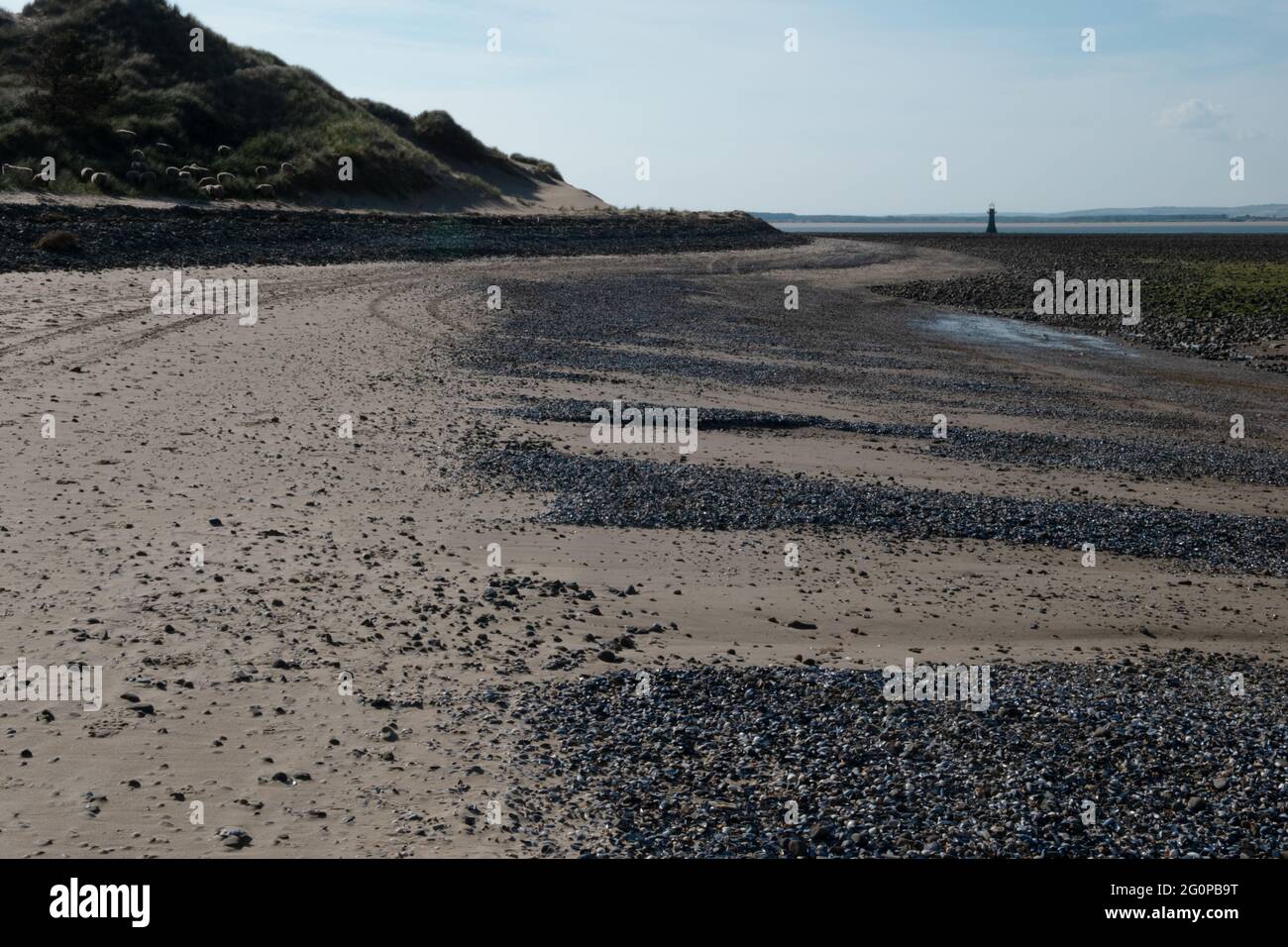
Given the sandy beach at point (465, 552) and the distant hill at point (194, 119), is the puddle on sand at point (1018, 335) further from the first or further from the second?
the distant hill at point (194, 119)

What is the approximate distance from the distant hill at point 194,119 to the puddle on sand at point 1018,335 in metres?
24.6

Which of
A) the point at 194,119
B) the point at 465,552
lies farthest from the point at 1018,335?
the point at 194,119

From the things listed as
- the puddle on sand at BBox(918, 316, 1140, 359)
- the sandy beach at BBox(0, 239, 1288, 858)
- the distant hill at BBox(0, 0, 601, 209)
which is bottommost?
the sandy beach at BBox(0, 239, 1288, 858)

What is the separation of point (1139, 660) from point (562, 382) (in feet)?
33.3

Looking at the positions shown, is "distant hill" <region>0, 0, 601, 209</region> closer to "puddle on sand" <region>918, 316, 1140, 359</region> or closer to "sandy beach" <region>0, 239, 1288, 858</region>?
"sandy beach" <region>0, 239, 1288, 858</region>

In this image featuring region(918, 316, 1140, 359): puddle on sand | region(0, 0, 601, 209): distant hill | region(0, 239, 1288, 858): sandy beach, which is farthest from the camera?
region(0, 0, 601, 209): distant hill

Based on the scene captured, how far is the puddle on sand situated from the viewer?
26.4 meters

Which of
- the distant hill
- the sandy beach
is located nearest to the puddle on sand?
the sandy beach

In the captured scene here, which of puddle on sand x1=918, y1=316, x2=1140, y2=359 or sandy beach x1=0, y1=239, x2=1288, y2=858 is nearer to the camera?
sandy beach x1=0, y1=239, x2=1288, y2=858

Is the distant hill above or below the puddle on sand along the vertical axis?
above

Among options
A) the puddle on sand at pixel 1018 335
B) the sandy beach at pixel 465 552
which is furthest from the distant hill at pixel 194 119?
the puddle on sand at pixel 1018 335

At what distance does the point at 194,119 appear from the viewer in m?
48.1

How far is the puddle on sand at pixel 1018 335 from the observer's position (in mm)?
26358

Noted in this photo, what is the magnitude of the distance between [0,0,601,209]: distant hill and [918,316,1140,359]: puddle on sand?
24639 mm
